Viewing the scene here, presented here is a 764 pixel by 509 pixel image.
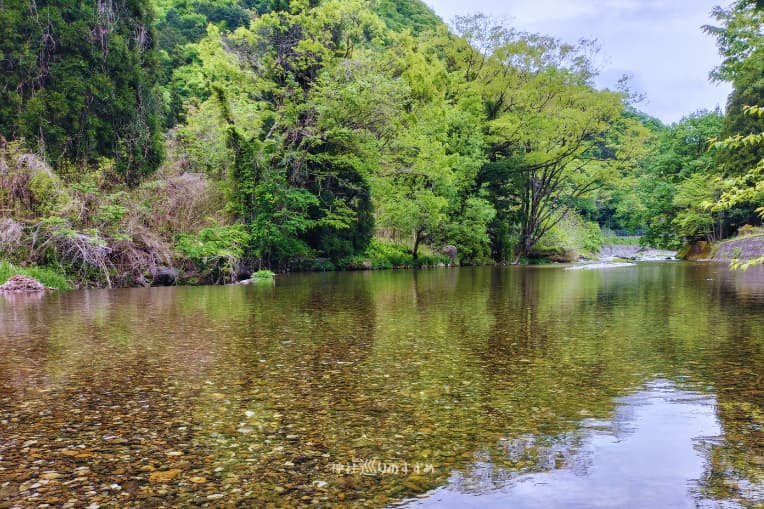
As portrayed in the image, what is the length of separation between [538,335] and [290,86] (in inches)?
674

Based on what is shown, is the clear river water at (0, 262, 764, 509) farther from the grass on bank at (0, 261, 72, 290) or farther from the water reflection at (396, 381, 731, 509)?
the grass on bank at (0, 261, 72, 290)

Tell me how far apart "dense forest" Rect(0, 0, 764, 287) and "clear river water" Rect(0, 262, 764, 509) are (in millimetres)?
1815

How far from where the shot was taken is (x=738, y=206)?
35.9 meters

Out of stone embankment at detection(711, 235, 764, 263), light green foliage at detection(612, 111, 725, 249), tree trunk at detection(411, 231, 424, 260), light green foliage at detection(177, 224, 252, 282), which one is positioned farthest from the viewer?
light green foliage at detection(612, 111, 725, 249)

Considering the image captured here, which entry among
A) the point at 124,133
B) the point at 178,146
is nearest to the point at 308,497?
the point at 124,133

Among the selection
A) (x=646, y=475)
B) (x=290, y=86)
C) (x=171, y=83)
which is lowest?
(x=646, y=475)

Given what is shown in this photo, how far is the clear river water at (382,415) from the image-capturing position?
231 cm

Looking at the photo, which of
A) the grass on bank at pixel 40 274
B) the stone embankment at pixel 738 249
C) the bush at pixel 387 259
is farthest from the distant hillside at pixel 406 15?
the grass on bank at pixel 40 274

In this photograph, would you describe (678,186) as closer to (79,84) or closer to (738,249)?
(738,249)

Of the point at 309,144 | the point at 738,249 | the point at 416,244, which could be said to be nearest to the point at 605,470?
the point at 309,144

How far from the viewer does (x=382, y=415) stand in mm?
3254

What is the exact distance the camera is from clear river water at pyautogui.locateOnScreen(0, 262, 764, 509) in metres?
2.31

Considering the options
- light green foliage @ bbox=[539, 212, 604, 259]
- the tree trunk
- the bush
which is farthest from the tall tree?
light green foliage @ bbox=[539, 212, 604, 259]

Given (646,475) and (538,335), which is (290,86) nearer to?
(538,335)
